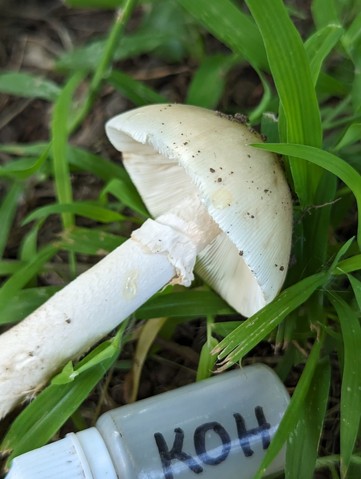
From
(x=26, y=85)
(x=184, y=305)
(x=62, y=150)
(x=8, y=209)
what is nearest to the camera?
(x=184, y=305)

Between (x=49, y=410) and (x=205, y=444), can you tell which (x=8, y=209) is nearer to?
(x=49, y=410)

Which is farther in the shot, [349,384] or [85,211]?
[85,211]

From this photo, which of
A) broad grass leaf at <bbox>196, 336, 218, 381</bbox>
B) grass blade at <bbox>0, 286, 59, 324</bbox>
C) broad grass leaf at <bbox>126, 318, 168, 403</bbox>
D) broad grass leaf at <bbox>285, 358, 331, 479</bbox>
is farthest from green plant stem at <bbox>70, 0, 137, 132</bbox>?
broad grass leaf at <bbox>285, 358, 331, 479</bbox>

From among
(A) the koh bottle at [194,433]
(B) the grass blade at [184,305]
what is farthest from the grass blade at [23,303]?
(A) the koh bottle at [194,433]

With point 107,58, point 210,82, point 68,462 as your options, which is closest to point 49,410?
point 68,462

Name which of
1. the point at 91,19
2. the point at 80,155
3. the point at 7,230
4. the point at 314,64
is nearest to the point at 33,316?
the point at 7,230

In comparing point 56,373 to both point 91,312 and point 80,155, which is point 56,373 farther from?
point 80,155
